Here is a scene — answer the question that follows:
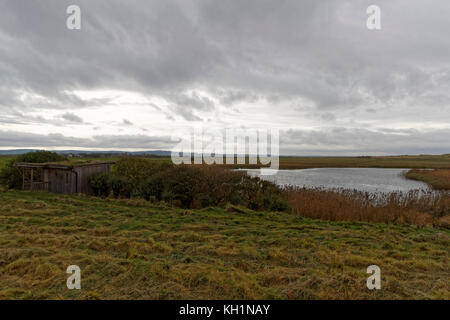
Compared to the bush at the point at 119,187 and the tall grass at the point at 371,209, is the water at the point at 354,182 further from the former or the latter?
the bush at the point at 119,187

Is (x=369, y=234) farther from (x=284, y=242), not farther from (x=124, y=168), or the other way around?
(x=124, y=168)

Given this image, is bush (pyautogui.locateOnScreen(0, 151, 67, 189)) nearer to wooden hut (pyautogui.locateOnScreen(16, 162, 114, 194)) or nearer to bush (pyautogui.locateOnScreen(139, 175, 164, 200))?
wooden hut (pyautogui.locateOnScreen(16, 162, 114, 194))

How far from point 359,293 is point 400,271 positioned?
1.59 m

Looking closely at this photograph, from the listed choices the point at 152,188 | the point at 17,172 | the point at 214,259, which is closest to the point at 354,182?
the point at 152,188

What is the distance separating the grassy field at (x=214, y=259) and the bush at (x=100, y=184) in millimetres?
6777

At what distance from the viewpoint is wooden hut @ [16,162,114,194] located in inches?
591

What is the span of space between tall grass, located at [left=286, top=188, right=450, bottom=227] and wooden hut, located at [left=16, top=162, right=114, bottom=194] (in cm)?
1393

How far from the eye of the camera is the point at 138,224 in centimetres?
772

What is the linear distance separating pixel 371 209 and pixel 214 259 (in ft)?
31.1

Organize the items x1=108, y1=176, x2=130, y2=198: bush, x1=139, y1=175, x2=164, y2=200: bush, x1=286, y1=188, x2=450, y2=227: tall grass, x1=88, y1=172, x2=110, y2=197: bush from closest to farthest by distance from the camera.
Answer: x1=286, y1=188, x2=450, y2=227: tall grass
x1=139, y1=175, x2=164, y2=200: bush
x1=108, y1=176, x2=130, y2=198: bush
x1=88, y1=172, x2=110, y2=197: bush

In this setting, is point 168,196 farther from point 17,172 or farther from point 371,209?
point 17,172

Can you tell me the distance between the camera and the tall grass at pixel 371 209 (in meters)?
10.2

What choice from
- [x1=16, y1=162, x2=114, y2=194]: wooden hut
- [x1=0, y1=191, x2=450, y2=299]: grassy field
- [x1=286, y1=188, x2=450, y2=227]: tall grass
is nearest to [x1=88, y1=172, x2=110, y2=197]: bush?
[x1=16, y1=162, x2=114, y2=194]: wooden hut

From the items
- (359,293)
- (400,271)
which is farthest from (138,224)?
(400,271)
